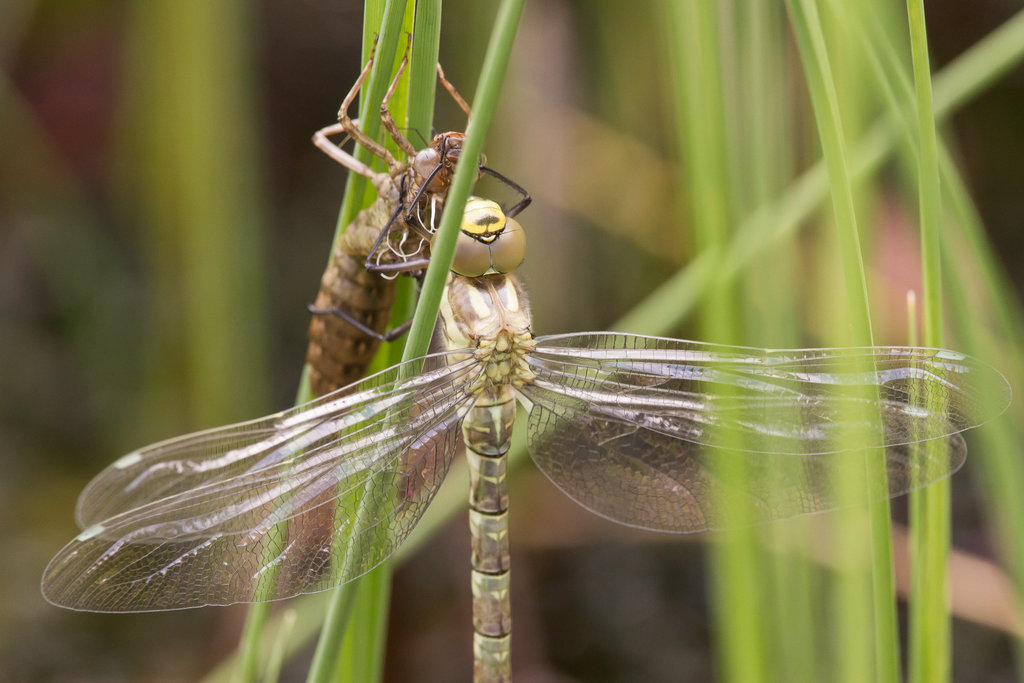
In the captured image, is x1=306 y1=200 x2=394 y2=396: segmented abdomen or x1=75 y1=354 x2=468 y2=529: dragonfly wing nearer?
x1=75 y1=354 x2=468 y2=529: dragonfly wing

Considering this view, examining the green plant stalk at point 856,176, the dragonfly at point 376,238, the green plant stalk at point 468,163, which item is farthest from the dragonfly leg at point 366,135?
the green plant stalk at point 856,176

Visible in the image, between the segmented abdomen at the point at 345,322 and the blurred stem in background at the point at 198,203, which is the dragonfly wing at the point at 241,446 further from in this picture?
the blurred stem in background at the point at 198,203

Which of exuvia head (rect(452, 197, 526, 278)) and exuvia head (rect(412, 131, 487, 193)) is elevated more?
exuvia head (rect(412, 131, 487, 193))

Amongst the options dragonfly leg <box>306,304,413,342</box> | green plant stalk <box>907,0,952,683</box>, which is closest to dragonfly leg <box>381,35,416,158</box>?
dragonfly leg <box>306,304,413,342</box>

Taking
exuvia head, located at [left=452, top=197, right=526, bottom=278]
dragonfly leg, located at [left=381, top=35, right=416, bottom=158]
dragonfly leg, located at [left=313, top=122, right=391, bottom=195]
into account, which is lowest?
exuvia head, located at [left=452, top=197, right=526, bottom=278]

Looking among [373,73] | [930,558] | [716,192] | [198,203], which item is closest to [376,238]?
[373,73]

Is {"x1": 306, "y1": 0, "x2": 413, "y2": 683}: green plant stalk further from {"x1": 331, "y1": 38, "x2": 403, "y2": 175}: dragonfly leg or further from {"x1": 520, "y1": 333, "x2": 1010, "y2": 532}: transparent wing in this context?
{"x1": 520, "y1": 333, "x2": 1010, "y2": 532}: transparent wing
